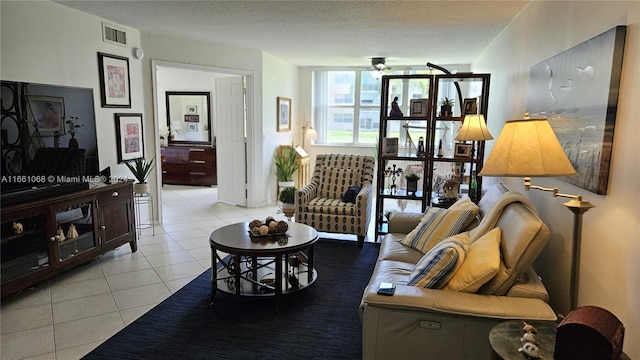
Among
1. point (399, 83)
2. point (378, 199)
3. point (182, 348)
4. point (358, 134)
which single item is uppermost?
point (399, 83)

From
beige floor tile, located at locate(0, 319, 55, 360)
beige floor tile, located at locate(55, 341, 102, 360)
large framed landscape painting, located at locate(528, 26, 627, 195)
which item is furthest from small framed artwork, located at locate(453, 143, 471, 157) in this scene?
beige floor tile, located at locate(0, 319, 55, 360)

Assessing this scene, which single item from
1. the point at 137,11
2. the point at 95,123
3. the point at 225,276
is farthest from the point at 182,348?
the point at 137,11

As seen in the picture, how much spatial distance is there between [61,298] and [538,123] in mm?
3433

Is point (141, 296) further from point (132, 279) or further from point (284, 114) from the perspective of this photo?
point (284, 114)

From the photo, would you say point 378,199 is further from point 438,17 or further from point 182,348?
point 182,348

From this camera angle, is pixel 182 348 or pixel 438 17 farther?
pixel 438 17

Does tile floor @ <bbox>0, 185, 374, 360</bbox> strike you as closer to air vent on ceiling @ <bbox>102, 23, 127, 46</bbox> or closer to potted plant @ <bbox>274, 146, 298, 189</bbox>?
potted plant @ <bbox>274, 146, 298, 189</bbox>

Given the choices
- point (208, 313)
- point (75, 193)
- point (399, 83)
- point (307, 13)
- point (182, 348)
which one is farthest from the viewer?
point (399, 83)

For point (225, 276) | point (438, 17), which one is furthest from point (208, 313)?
point (438, 17)

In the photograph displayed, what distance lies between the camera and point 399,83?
7.41m

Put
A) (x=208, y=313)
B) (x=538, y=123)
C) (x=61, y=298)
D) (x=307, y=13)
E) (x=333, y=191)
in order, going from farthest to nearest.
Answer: (x=333, y=191), (x=307, y=13), (x=61, y=298), (x=208, y=313), (x=538, y=123)

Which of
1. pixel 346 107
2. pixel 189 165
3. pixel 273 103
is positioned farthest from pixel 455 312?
pixel 189 165

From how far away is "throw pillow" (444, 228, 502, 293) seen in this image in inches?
79.5

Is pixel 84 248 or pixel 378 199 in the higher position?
pixel 378 199
